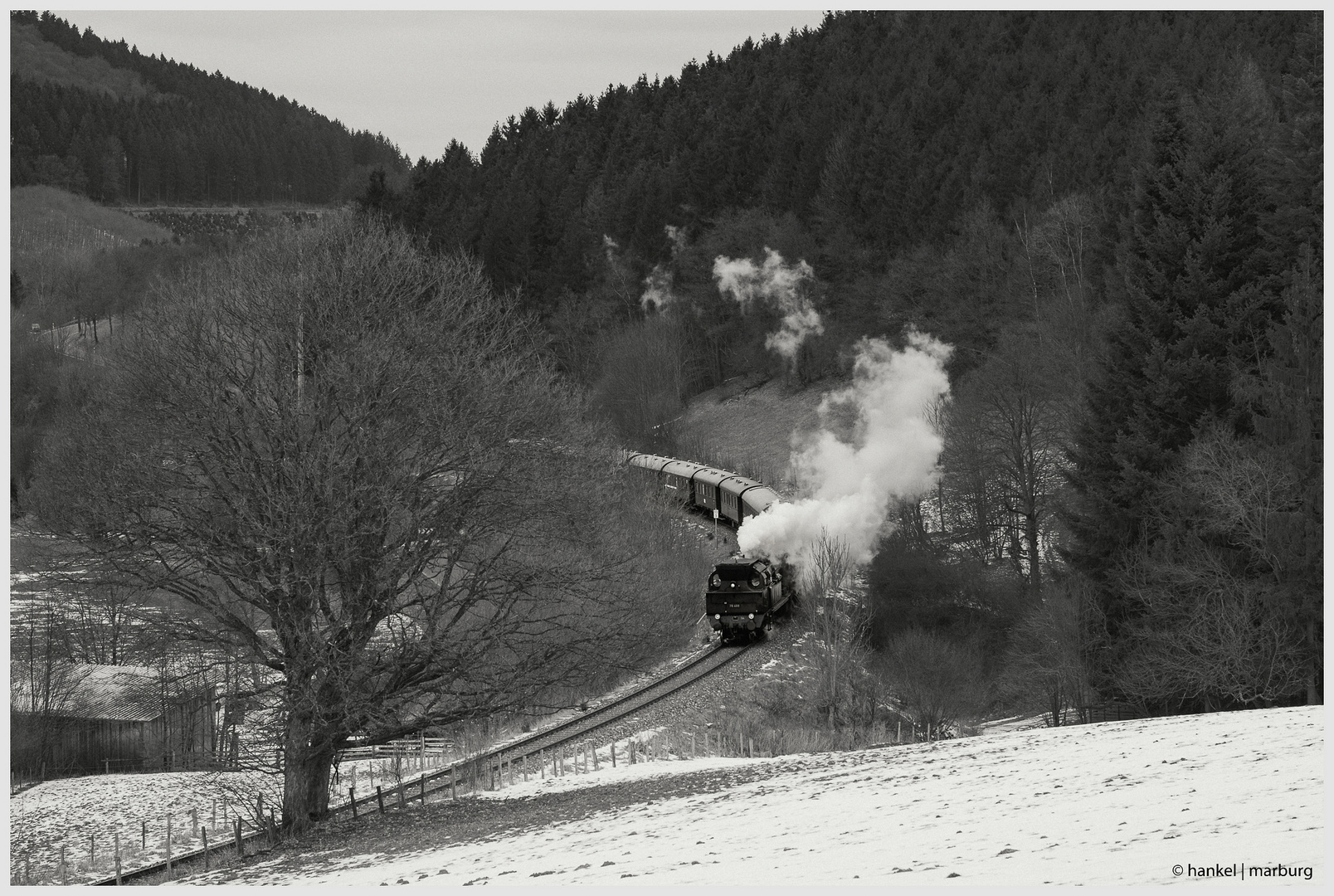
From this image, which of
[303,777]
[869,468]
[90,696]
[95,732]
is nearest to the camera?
[303,777]

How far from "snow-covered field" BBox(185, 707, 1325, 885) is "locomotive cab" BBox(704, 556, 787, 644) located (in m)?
15.2

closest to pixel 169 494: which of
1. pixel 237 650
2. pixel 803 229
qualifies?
pixel 237 650

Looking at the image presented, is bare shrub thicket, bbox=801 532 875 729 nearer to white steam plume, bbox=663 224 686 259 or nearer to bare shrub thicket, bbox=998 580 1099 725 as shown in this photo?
bare shrub thicket, bbox=998 580 1099 725

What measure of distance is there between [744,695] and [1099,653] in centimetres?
908

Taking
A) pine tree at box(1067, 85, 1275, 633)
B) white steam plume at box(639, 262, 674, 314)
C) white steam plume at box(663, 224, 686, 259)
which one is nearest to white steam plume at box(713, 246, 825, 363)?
white steam plume at box(639, 262, 674, 314)

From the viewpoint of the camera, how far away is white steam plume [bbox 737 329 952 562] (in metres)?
39.7

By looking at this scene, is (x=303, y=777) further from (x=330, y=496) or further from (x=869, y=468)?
(x=869, y=468)

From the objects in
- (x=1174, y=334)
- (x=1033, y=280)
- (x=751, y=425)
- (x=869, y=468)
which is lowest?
(x=869, y=468)

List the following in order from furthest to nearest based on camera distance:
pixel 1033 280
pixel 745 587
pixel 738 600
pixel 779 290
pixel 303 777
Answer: pixel 779 290 → pixel 1033 280 → pixel 745 587 → pixel 738 600 → pixel 303 777

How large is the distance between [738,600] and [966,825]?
22677 mm

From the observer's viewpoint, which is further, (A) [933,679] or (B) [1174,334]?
(A) [933,679]

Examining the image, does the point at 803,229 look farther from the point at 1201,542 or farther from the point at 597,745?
the point at 597,745

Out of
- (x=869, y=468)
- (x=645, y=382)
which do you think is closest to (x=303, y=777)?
(x=869, y=468)

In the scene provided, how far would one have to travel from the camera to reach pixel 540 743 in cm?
2817
